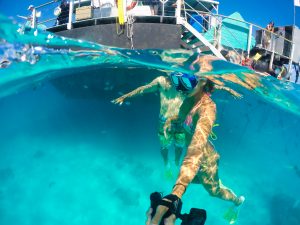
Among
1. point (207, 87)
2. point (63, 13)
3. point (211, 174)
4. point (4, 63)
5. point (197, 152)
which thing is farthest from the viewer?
point (63, 13)

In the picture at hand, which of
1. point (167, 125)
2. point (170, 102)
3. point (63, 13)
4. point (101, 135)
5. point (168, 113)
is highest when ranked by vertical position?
point (63, 13)

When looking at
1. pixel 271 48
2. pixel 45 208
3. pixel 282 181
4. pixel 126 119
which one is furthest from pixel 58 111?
pixel 282 181

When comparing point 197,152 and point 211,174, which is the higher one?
point 197,152

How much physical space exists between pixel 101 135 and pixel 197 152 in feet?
58.1

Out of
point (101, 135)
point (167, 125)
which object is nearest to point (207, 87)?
point (167, 125)

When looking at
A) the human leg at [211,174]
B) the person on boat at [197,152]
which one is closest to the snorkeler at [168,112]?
the person on boat at [197,152]

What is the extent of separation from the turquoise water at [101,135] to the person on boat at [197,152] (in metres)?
2.33

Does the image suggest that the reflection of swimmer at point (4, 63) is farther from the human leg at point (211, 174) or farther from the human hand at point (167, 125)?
the human leg at point (211, 174)

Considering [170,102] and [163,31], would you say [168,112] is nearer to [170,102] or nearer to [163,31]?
[170,102]

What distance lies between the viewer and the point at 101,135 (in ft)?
69.4

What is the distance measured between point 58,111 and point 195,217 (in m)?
23.0

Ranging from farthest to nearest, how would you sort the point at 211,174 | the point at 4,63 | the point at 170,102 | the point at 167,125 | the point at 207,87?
the point at 170,102
the point at 4,63
the point at 167,125
the point at 207,87
the point at 211,174

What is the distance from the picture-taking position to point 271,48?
14.8 m

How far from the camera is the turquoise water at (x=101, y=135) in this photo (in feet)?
37.7
